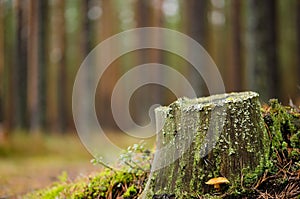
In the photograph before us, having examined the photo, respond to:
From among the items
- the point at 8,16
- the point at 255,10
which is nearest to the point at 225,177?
the point at 255,10

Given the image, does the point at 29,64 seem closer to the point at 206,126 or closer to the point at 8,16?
the point at 8,16

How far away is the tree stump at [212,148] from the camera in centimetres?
283

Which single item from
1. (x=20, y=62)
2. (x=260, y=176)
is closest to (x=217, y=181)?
(x=260, y=176)

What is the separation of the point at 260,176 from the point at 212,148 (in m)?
0.37

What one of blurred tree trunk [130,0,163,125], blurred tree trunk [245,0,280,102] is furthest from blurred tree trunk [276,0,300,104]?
blurred tree trunk [245,0,280,102]

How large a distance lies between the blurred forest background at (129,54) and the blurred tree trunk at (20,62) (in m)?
0.04

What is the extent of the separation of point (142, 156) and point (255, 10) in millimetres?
5698

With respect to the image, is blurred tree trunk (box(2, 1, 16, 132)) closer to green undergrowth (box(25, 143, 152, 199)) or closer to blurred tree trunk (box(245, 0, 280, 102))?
blurred tree trunk (box(245, 0, 280, 102))

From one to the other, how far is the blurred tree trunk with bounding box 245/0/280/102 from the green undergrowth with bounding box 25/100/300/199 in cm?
513

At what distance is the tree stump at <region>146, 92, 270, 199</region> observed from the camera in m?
2.83

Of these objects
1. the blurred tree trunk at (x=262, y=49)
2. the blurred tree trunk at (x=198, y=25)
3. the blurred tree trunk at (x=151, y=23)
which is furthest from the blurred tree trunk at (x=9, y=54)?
the blurred tree trunk at (x=262, y=49)

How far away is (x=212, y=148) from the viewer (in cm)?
284

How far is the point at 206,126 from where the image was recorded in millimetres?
2857

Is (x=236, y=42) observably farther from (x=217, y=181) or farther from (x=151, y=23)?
(x=217, y=181)
